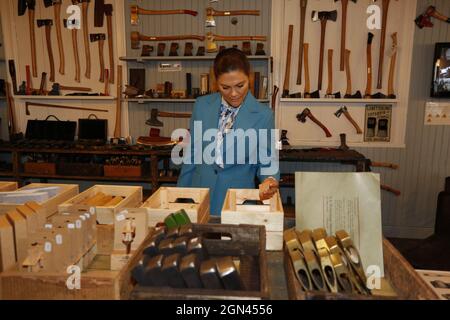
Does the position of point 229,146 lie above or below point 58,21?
below

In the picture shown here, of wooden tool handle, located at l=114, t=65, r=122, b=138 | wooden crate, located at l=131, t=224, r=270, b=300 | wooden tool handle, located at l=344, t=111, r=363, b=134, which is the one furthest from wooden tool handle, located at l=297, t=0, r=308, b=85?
wooden crate, located at l=131, t=224, r=270, b=300

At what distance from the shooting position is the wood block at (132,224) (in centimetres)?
128

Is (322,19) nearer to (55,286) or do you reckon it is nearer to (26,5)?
(26,5)

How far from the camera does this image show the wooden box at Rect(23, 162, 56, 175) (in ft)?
12.3

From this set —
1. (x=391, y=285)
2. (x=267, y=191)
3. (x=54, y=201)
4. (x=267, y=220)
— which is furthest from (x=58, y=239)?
(x=391, y=285)

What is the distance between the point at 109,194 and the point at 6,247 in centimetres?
60

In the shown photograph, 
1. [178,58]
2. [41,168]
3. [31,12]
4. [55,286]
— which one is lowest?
[41,168]

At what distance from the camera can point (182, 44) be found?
3.97 metres

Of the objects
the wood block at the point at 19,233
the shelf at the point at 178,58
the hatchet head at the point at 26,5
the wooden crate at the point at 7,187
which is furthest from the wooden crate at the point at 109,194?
the hatchet head at the point at 26,5

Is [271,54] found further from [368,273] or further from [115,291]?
[115,291]

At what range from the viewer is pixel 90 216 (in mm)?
1281

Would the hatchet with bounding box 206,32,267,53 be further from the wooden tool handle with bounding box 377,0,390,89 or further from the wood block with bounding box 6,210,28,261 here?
the wood block with bounding box 6,210,28,261

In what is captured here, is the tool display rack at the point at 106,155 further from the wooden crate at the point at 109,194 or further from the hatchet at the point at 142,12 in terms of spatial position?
the wooden crate at the point at 109,194

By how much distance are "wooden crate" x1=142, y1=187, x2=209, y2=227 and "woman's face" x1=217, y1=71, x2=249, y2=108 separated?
629 mm
